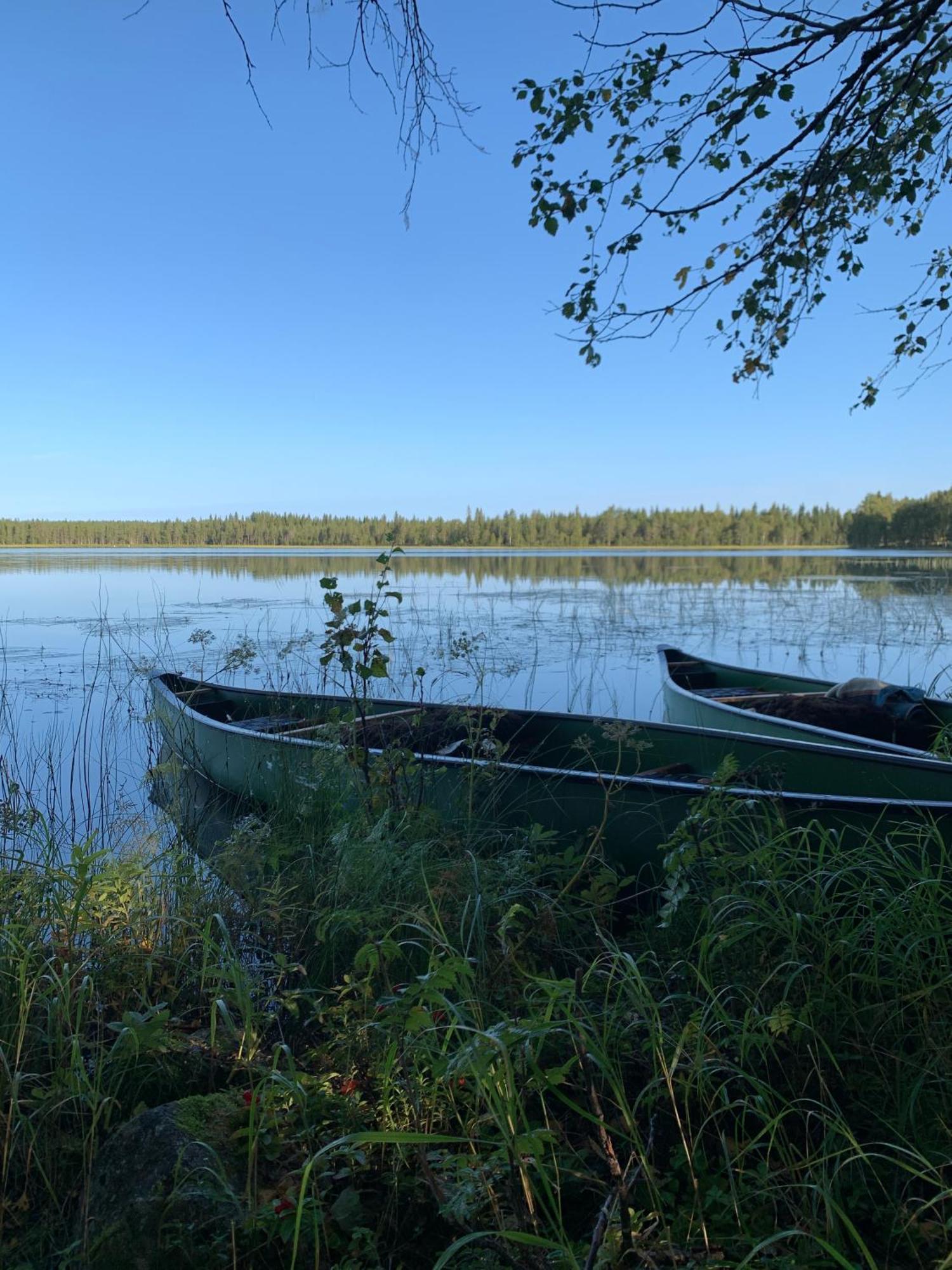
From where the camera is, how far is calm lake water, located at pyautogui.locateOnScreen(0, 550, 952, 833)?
762 cm

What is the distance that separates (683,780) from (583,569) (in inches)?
1274

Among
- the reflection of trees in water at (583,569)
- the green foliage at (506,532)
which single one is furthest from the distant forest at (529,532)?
the reflection of trees in water at (583,569)

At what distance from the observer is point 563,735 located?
5660mm

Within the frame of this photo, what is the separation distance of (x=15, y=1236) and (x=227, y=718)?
5.55 meters

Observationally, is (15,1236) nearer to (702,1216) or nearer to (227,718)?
(702,1216)

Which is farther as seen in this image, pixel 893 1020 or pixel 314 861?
pixel 314 861

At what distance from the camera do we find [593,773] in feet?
13.1

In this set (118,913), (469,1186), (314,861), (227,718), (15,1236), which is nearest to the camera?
(469,1186)

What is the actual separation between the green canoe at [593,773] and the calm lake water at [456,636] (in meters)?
0.54

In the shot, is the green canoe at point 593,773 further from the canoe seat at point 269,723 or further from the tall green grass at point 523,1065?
the tall green grass at point 523,1065

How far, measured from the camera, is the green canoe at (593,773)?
11.0ft

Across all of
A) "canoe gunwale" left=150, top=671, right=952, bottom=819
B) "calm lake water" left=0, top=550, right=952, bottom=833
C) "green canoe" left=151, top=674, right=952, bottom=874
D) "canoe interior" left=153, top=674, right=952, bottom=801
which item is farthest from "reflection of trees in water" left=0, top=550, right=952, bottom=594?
"canoe gunwale" left=150, top=671, right=952, bottom=819

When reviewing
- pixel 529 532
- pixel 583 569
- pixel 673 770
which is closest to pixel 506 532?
pixel 529 532

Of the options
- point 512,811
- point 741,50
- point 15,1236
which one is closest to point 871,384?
point 741,50
